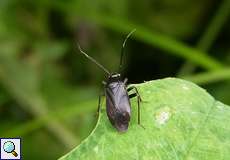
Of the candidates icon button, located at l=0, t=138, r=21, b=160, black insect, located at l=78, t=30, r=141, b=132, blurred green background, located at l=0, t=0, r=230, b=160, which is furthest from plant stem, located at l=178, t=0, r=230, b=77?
icon button, located at l=0, t=138, r=21, b=160

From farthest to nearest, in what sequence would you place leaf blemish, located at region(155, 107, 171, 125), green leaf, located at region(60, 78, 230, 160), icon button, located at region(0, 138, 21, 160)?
icon button, located at region(0, 138, 21, 160), leaf blemish, located at region(155, 107, 171, 125), green leaf, located at region(60, 78, 230, 160)

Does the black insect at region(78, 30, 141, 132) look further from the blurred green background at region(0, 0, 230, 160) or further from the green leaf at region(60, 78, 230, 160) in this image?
the blurred green background at region(0, 0, 230, 160)

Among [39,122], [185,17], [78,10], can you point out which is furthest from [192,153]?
[185,17]

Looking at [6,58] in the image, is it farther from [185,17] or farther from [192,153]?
[192,153]

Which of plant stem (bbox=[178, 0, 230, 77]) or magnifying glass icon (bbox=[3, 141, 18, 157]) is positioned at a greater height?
plant stem (bbox=[178, 0, 230, 77])

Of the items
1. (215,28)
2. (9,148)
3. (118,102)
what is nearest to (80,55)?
(215,28)

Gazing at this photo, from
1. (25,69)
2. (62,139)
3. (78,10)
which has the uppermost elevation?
(78,10)

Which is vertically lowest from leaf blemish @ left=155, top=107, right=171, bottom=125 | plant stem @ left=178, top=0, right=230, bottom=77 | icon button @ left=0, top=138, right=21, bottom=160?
icon button @ left=0, top=138, right=21, bottom=160
